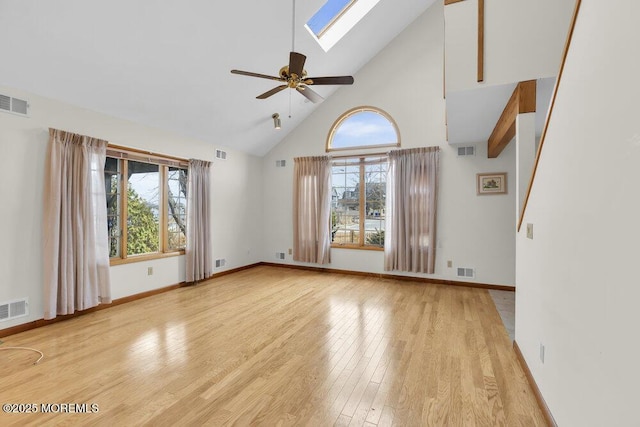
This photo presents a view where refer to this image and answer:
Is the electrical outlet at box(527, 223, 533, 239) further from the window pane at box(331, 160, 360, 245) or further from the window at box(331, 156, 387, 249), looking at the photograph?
the window pane at box(331, 160, 360, 245)

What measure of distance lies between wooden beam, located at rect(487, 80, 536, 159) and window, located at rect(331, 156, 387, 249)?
6.39ft

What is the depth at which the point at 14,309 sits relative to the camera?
302cm

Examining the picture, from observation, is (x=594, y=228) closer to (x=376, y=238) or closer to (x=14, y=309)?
(x=376, y=238)

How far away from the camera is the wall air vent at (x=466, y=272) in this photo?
16.3ft

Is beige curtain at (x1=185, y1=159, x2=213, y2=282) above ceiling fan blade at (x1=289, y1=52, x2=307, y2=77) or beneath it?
beneath

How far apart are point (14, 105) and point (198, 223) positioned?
2654mm

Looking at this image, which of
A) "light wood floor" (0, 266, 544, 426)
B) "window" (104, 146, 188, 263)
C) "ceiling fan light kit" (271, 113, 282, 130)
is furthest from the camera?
"ceiling fan light kit" (271, 113, 282, 130)

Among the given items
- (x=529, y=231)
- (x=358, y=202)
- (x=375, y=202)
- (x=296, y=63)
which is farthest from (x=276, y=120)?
(x=529, y=231)

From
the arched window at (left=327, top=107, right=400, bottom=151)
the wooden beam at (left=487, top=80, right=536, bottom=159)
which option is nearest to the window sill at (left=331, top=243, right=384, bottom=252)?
the arched window at (left=327, top=107, right=400, bottom=151)

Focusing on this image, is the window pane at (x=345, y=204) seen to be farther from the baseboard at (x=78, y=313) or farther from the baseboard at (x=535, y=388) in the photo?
the baseboard at (x=535, y=388)

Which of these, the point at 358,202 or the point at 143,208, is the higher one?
the point at 358,202

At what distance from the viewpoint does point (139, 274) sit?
4.29 meters

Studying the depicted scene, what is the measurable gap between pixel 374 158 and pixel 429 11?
107 inches

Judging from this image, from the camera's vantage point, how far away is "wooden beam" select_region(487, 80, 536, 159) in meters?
2.60
